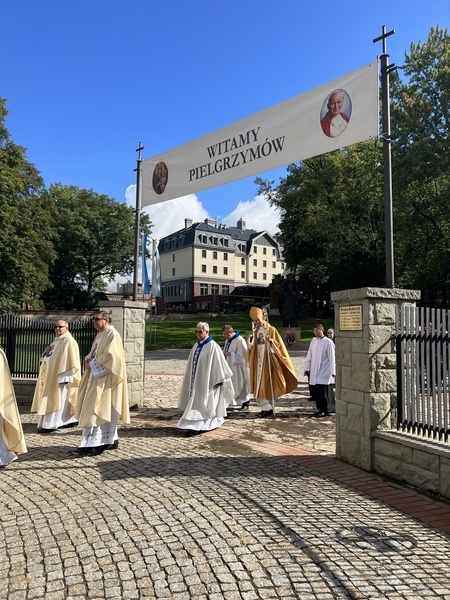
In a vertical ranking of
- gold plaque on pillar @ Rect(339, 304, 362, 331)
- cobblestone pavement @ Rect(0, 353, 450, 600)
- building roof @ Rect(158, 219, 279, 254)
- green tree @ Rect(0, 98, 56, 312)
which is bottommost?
cobblestone pavement @ Rect(0, 353, 450, 600)

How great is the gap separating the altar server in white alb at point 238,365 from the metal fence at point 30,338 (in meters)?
3.00

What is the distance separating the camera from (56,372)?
851 centimetres

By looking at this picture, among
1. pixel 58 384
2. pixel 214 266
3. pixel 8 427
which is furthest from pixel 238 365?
pixel 214 266

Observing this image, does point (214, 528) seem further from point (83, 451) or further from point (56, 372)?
point (56, 372)

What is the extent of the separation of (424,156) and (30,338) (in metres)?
24.0

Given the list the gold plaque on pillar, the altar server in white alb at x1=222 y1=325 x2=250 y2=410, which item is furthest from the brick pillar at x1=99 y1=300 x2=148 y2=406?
the gold plaque on pillar

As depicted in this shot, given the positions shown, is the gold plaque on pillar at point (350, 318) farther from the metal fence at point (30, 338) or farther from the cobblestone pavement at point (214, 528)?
the metal fence at point (30, 338)

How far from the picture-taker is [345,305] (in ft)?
20.3

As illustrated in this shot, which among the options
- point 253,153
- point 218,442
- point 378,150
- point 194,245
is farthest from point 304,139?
point 194,245

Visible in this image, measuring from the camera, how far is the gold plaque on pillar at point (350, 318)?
593 cm

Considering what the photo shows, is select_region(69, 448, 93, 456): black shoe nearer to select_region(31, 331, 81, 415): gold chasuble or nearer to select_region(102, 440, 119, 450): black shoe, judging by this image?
select_region(102, 440, 119, 450): black shoe

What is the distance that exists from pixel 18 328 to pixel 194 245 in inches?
2429

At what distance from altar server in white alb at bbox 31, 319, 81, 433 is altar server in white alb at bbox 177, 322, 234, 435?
203 cm

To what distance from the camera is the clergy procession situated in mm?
6602
